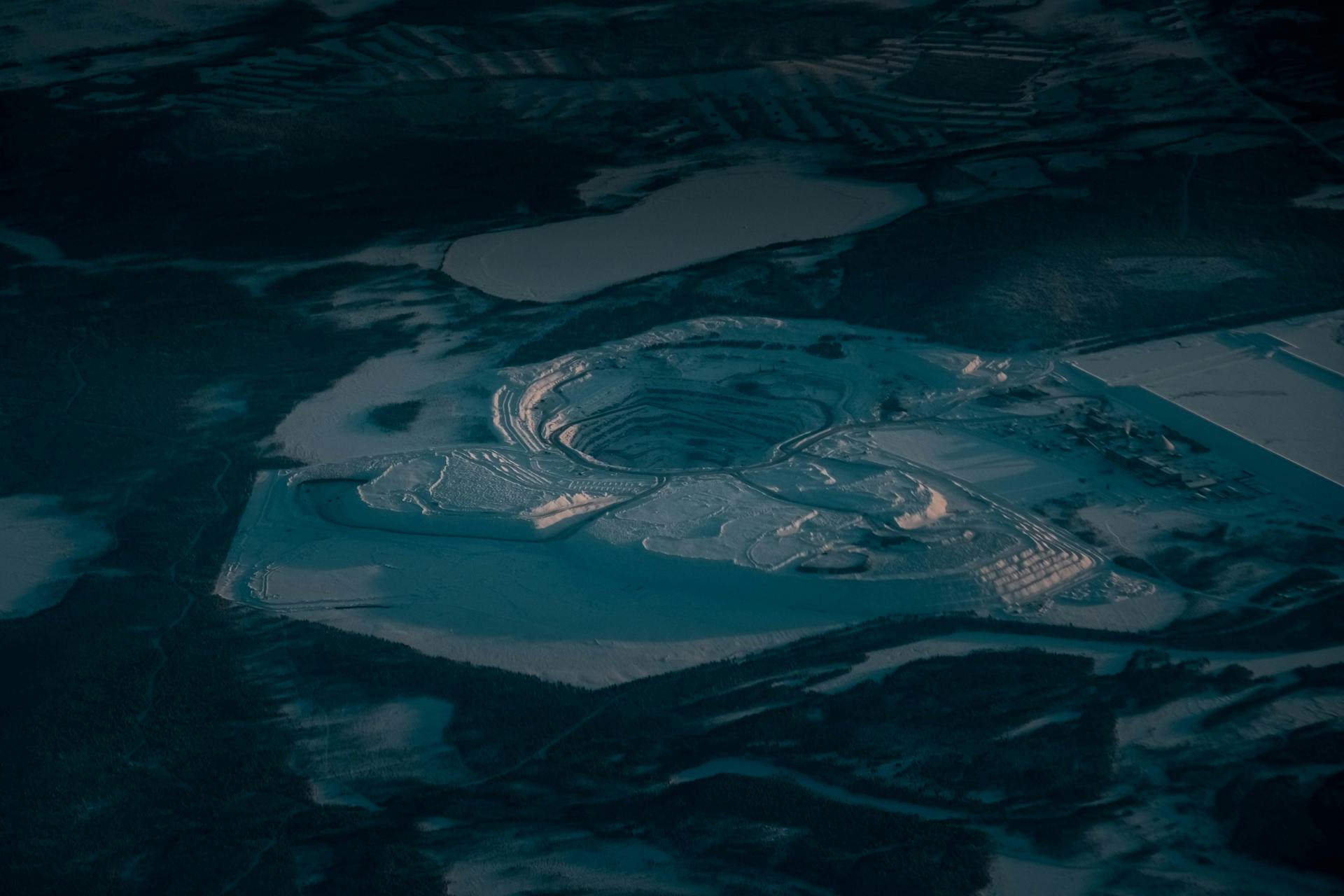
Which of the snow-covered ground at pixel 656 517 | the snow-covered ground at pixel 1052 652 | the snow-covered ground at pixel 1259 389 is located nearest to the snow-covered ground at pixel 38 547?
the snow-covered ground at pixel 656 517

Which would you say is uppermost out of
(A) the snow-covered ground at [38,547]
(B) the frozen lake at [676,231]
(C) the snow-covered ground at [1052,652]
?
(B) the frozen lake at [676,231]

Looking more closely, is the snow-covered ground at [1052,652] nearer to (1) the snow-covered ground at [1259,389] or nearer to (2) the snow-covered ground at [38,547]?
(1) the snow-covered ground at [1259,389]

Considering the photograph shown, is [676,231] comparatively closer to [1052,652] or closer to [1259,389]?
[1259,389]

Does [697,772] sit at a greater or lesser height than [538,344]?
lesser

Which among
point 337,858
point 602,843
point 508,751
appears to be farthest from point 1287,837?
point 337,858

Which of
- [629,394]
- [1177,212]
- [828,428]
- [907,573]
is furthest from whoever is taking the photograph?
[1177,212]

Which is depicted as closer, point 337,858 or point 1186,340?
point 337,858

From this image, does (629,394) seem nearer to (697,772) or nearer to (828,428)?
(828,428)

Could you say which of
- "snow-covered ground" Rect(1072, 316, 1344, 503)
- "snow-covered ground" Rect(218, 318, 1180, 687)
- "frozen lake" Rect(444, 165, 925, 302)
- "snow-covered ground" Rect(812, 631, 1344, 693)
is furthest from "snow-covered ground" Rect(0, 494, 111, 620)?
"snow-covered ground" Rect(1072, 316, 1344, 503)
